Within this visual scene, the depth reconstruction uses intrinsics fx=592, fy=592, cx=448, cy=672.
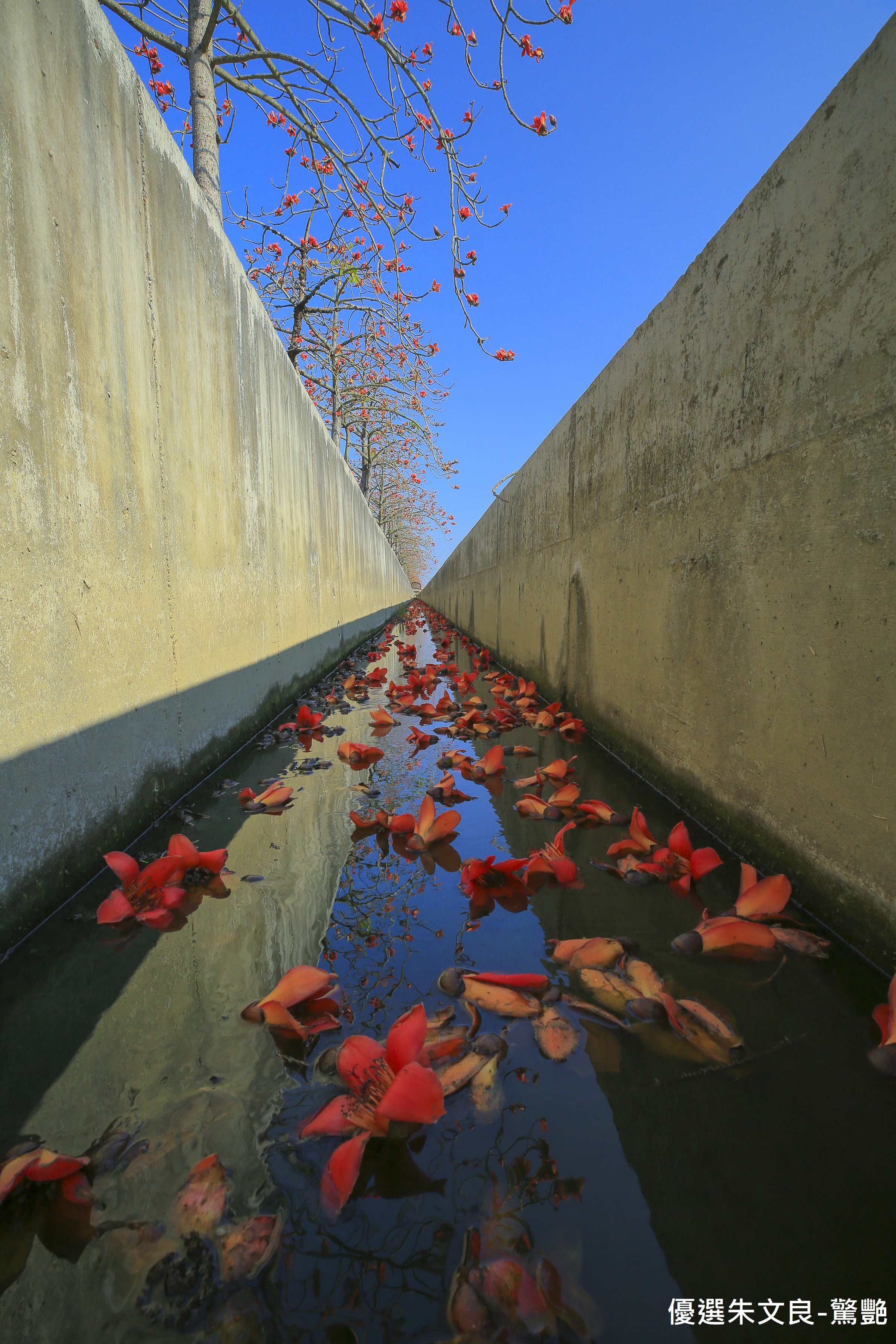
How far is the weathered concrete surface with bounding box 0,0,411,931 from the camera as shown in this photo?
1.41 meters

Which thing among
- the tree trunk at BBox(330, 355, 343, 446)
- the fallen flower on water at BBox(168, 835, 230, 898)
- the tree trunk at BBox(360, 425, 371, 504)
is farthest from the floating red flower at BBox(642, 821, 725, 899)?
the tree trunk at BBox(360, 425, 371, 504)

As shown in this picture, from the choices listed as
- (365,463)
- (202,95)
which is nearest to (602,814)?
(202,95)

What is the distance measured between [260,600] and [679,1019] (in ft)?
10.7

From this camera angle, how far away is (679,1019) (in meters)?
1.12

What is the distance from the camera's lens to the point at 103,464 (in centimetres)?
180

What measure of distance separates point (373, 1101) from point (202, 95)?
612 centimetres

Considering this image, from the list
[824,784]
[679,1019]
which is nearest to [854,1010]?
[679,1019]

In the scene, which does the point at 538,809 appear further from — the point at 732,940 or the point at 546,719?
the point at 546,719

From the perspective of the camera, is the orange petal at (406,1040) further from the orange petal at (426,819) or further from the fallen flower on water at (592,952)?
the orange petal at (426,819)

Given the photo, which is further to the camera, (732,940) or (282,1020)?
(732,940)

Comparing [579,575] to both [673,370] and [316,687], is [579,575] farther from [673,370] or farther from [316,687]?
[316,687]

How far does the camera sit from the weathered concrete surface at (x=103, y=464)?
1.41 metres

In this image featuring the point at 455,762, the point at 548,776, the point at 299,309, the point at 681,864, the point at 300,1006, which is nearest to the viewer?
the point at 300,1006

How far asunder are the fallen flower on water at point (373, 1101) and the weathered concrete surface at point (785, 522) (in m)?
1.04
